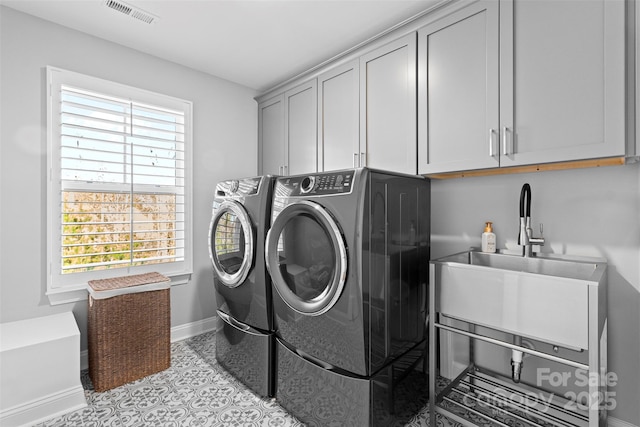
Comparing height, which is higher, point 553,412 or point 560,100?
point 560,100

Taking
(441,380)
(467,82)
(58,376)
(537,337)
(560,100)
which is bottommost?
(441,380)

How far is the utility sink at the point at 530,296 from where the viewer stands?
121cm

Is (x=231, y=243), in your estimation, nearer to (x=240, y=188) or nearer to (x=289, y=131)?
(x=240, y=188)

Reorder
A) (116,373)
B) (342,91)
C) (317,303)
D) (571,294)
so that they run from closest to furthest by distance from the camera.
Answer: (571,294)
(317,303)
(116,373)
(342,91)

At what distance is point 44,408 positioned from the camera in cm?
177

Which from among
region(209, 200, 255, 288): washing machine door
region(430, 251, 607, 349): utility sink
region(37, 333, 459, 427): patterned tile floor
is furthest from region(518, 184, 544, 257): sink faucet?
region(209, 200, 255, 288): washing machine door

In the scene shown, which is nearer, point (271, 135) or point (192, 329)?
point (192, 329)

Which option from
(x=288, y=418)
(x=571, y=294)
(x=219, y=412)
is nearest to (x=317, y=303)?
(x=288, y=418)

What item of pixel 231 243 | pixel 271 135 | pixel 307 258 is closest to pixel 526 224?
pixel 307 258

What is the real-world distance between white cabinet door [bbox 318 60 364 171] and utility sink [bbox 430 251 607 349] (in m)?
1.09

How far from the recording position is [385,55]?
2.13 meters

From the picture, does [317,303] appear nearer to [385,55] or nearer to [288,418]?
[288,418]

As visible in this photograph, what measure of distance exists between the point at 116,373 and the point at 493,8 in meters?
3.14

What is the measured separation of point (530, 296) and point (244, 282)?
1565 millimetres
